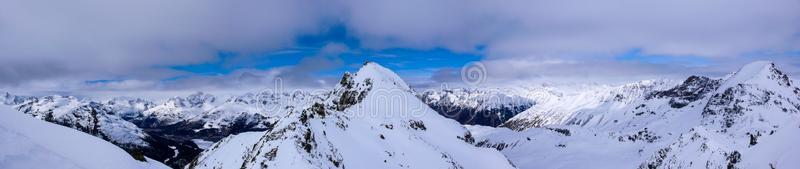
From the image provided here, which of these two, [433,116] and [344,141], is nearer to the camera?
[344,141]

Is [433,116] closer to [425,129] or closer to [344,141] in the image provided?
[425,129]

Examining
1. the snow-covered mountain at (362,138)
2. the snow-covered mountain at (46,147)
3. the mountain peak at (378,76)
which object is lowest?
the snow-covered mountain at (362,138)

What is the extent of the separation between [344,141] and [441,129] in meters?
36.8

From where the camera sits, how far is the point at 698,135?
130 m

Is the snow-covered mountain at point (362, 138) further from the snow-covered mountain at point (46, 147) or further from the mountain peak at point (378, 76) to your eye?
the snow-covered mountain at point (46, 147)

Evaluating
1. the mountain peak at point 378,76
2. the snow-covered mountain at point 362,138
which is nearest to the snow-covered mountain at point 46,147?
the snow-covered mountain at point 362,138

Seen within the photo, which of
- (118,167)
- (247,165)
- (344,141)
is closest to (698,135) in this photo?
(344,141)

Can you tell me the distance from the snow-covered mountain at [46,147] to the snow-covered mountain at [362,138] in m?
39.0

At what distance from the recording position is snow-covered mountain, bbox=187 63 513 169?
234ft

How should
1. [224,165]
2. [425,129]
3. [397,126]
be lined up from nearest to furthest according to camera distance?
[224,165], [397,126], [425,129]

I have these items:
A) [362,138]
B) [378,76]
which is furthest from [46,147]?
[378,76]

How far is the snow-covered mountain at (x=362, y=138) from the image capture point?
234 feet

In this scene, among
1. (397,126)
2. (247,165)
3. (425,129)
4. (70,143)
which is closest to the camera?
(70,143)

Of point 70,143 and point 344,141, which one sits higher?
point 70,143
